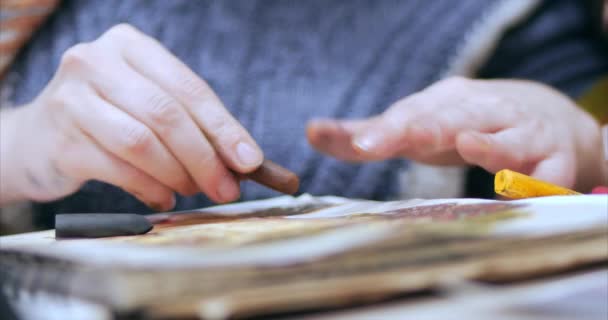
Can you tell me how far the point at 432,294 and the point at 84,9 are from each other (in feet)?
1.22

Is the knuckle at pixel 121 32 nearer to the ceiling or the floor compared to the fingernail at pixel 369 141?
nearer to the ceiling

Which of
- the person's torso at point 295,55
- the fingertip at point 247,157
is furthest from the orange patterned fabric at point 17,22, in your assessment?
the fingertip at point 247,157

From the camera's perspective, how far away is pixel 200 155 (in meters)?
0.32

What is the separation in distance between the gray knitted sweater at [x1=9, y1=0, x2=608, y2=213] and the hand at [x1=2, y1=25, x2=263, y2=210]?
0.16ft

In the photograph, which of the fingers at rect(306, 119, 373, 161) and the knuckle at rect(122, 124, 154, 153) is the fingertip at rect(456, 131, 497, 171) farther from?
the knuckle at rect(122, 124, 154, 153)

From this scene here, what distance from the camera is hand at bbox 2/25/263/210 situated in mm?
324

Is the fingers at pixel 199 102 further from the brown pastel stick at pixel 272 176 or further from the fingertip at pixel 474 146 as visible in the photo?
the fingertip at pixel 474 146

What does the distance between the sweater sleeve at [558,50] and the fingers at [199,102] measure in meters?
0.33

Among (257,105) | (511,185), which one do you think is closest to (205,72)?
(257,105)

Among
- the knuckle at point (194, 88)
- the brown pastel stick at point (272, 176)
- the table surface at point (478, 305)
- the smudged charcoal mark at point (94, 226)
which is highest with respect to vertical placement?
the knuckle at point (194, 88)

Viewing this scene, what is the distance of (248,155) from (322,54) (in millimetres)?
230

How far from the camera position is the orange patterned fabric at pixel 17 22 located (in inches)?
16.5

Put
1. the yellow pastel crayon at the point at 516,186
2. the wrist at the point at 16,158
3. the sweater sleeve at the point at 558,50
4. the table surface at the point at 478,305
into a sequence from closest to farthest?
1. the table surface at the point at 478,305
2. the yellow pastel crayon at the point at 516,186
3. the wrist at the point at 16,158
4. the sweater sleeve at the point at 558,50

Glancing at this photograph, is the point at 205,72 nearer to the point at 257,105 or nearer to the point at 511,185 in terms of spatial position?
the point at 257,105
